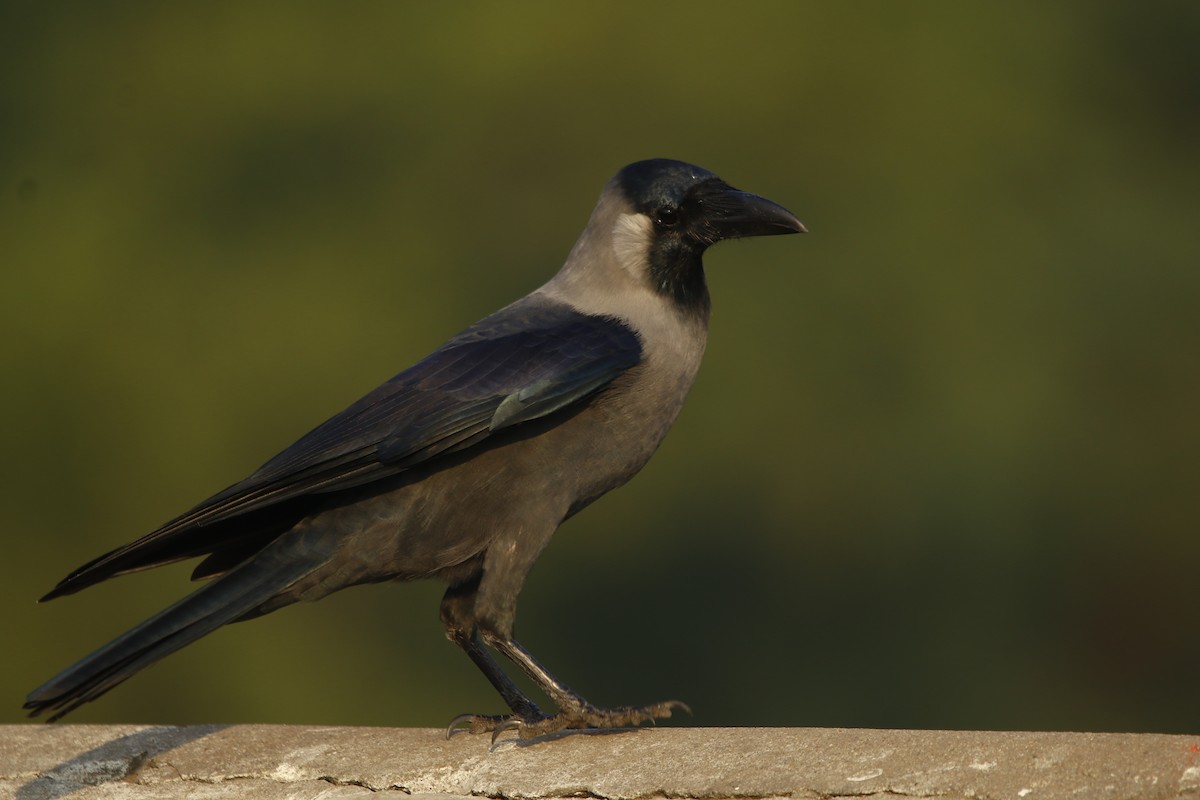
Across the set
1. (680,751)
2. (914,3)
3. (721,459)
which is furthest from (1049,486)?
(680,751)

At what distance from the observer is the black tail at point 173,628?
3.61m

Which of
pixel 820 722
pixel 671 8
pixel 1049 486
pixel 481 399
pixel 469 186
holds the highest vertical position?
pixel 671 8

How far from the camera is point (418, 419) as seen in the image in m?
4.17

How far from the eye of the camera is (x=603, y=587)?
947 centimetres

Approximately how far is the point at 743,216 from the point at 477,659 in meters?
1.44

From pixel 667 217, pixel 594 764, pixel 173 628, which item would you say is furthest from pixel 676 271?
pixel 173 628

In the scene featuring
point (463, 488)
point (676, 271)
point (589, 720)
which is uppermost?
point (676, 271)

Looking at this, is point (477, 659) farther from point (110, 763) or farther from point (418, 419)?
point (110, 763)

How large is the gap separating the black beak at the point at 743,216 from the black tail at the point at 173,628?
1.47 metres

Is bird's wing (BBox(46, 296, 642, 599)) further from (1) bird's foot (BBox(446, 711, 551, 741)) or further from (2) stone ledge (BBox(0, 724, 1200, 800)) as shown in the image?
(1) bird's foot (BBox(446, 711, 551, 741))

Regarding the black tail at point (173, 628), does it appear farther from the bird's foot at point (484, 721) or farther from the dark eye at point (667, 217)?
the dark eye at point (667, 217)

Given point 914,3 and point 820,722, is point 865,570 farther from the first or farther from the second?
point 914,3

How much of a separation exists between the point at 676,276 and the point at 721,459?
5.35 m

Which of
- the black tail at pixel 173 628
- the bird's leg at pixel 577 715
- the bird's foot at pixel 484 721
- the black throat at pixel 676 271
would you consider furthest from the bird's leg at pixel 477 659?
the black throat at pixel 676 271
